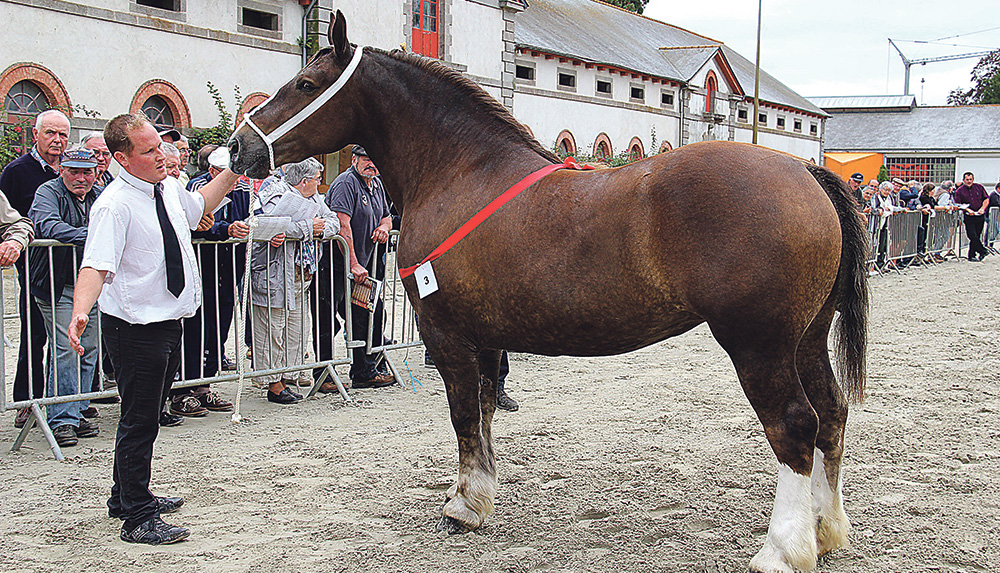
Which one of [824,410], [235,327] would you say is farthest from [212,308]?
[824,410]

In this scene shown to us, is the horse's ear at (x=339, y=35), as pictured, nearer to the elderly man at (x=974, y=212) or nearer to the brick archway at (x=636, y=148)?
the elderly man at (x=974, y=212)

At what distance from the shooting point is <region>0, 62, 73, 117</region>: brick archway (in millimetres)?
14156

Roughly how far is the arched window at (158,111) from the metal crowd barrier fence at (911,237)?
559 inches

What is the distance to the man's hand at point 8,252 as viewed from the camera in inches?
174

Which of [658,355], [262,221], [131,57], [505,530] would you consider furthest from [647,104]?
[505,530]

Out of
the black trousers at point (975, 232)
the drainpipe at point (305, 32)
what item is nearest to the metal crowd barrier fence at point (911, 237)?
the black trousers at point (975, 232)

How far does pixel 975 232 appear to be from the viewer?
18.3m

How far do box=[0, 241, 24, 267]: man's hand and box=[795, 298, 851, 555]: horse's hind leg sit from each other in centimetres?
420

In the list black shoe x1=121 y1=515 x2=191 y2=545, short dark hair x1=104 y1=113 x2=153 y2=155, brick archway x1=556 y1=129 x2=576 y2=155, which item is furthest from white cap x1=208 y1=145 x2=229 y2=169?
brick archway x1=556 y1=129 x2=576 y2=155

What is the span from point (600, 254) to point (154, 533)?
2.32 metres

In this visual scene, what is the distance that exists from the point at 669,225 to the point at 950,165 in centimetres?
5805

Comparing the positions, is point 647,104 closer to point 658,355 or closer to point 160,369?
point 658,355

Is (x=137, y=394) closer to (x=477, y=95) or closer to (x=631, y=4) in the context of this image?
(x=477, y=95)

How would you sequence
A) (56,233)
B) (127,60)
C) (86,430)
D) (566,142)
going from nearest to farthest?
1. (56,233)
2. (86,430)
3. (127,60)
4. (566,142)
